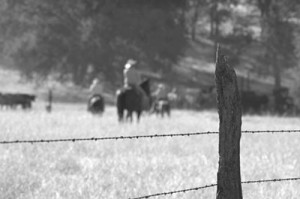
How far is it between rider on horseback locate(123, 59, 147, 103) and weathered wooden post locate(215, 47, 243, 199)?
47.4 feet

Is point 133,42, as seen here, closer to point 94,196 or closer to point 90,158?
point 90,158

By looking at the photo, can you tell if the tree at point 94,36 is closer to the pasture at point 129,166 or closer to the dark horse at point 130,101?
the dark horse at point 130,101

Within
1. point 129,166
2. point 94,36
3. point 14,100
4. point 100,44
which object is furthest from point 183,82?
point 129,166

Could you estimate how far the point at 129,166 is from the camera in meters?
10.5

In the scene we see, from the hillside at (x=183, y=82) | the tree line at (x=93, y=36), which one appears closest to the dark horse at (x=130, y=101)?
the tree line at (x=93, y=36)

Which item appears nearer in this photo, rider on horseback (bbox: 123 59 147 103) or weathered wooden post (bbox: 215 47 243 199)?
weathered wooden post (bbox: 215 47 243 199)

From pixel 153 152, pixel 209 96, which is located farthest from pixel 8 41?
pixel 153 152

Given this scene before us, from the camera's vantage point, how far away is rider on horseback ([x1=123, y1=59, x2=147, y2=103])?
66.5 feet

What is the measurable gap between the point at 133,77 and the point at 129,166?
10.2m

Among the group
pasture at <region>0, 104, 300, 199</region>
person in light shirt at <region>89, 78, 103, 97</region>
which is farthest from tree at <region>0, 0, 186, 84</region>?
pasture at <region>0, 104, 300, 199</region>

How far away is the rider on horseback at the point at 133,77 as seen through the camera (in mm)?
20267

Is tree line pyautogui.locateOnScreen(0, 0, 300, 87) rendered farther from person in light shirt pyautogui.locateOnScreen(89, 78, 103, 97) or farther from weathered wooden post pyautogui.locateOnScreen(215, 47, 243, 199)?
weathered wooden post pyautogui.locateOnScreen(215, 47, 243, 199)

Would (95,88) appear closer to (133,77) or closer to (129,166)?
(133,77)

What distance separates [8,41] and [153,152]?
4111cm
